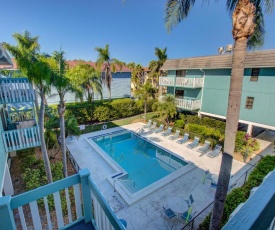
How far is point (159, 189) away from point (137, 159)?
458 cm

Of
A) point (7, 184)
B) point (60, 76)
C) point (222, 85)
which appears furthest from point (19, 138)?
point (222, 85)

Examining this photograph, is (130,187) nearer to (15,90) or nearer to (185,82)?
(15,90)

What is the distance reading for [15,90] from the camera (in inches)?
324

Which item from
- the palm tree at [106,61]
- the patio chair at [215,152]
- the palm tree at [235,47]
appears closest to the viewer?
the palm tree at [235,47]

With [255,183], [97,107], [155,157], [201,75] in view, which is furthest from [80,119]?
[255,183]

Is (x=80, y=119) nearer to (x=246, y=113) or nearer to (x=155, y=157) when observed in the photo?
(x=155, y=157)

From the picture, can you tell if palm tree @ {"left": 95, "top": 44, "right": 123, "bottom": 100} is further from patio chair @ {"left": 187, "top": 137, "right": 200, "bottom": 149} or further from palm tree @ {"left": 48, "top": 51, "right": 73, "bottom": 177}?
palm tree @ {"left": 48, "top": 51, "right": 73, "bottom": 177}

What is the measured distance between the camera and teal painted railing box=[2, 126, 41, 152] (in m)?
8.52

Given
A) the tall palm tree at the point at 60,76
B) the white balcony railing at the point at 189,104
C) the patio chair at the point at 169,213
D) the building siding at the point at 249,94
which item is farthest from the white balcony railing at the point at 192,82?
the tall palm tree at the point at 60,76

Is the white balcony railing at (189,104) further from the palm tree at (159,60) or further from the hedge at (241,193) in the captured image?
the palm tree at (159,60)

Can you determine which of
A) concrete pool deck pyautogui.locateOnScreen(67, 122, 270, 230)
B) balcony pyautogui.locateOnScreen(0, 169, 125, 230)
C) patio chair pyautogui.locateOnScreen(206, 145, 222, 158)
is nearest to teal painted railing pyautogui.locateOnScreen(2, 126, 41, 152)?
concrete pool deck pyautogui.locateOnScreen(67, 122, 270, 230)

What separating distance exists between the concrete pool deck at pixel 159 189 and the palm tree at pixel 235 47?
3.16 meters

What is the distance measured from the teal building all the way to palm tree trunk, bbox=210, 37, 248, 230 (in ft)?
40.8

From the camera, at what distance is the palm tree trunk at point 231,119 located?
4.74 meters
